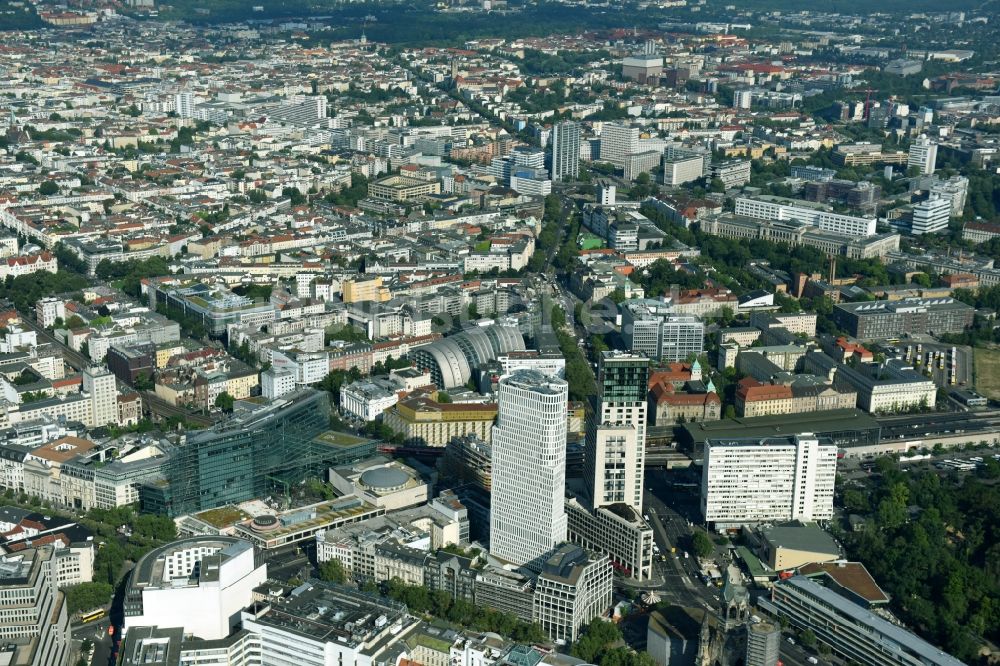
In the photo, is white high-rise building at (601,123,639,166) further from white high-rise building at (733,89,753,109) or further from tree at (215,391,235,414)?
tree at (215,391,235,414)

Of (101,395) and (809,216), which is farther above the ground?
(809,216)

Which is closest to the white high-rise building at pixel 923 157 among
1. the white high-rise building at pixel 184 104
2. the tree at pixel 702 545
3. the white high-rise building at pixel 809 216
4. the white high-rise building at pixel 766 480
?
the white high-rise building at pixel 809 216

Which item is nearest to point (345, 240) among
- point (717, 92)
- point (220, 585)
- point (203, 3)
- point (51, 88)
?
point (220, 585)

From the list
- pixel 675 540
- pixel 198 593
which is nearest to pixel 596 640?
pixel 675 540

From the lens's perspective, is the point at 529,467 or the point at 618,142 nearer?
the point at 529,467

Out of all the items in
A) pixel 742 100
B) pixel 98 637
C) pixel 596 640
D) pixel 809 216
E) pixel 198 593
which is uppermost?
pixel 742 100

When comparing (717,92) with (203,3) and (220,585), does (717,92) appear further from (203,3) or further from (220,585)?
Answer: (220,585)

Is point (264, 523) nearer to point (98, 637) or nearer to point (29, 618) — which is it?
point (98, 637)

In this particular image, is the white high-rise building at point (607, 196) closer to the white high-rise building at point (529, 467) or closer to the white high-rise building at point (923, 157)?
the white high-rise building at point (923, 157)
